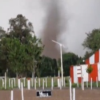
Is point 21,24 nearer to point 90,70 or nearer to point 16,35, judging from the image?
point 16,35

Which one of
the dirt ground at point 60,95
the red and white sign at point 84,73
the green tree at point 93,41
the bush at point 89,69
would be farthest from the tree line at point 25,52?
the dirt ground at point 60,95

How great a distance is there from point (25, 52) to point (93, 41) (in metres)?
38.7

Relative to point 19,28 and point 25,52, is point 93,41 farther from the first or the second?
point 25,52

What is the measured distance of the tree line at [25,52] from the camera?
50.3 meters

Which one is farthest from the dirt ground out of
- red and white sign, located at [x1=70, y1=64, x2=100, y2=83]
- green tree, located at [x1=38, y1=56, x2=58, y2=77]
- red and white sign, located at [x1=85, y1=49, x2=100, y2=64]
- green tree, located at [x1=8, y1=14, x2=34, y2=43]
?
green tree, located at [x1=38, y1=56, x2=58, y2=77]

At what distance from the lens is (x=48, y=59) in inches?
3949

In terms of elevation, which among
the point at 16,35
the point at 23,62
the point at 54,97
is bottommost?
the point at 54,97

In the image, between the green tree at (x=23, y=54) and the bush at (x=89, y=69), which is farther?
the green tree at (x=23, y=54)

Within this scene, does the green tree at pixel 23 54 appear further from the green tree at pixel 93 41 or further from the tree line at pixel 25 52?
the green tree at pixel 93 41

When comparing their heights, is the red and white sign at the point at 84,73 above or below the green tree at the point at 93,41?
below

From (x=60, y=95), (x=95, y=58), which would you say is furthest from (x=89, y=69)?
(x=60, y=95)

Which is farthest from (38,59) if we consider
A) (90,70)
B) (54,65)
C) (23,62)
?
(54,65)

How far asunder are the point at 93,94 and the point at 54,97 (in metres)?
2.24

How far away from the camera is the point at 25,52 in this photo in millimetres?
51312
